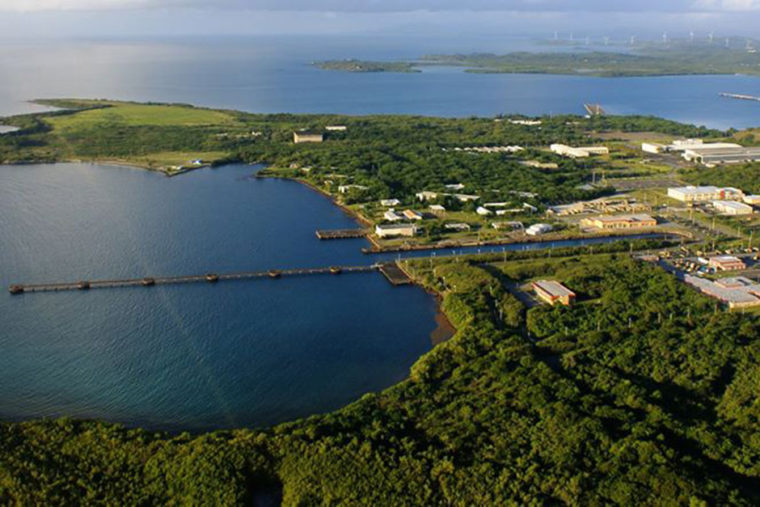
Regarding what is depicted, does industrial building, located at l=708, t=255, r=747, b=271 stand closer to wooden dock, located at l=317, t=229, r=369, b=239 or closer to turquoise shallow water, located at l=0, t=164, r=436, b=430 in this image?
turquoise shallow water, located at l=0, t=164, r=436, b=430

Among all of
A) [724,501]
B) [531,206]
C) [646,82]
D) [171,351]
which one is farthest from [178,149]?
[646,82]

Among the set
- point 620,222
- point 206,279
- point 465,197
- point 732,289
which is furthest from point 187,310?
point 620,222

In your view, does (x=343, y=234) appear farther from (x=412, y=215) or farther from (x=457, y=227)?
(x=457, y=227)

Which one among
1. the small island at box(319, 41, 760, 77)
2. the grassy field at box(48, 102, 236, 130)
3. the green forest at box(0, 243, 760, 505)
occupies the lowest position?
the green forest at box(0, 243, 760, 505)

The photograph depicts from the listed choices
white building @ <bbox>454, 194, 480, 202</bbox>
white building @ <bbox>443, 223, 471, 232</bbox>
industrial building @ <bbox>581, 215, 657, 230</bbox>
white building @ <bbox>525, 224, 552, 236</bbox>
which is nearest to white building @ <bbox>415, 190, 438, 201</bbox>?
white building @ <bbox>454, 194, 480, 202</bbox>

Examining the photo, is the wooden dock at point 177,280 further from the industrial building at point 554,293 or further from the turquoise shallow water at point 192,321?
the industrial building at point 554,293

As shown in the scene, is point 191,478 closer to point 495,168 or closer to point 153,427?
point 153,427
